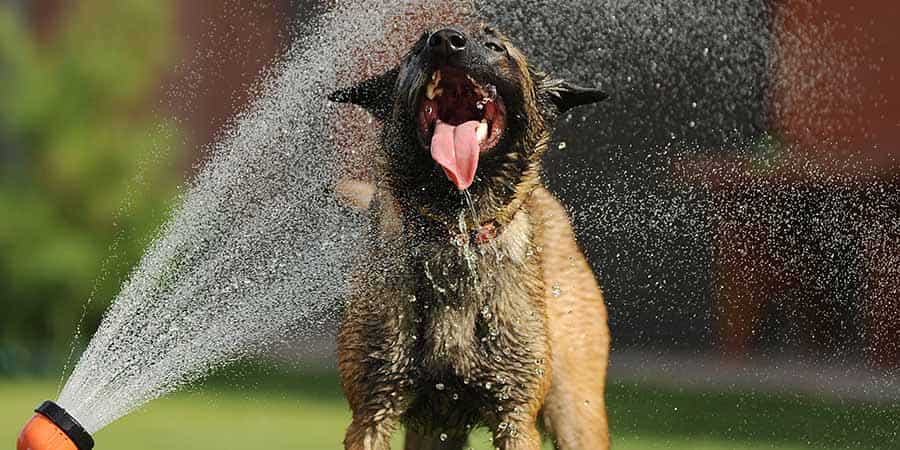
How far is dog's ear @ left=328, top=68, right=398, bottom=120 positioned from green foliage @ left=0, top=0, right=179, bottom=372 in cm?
723

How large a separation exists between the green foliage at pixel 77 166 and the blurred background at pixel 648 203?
0.06 feet

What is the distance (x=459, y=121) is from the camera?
4.37 meters

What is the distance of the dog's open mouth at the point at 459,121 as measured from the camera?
4.25 meters

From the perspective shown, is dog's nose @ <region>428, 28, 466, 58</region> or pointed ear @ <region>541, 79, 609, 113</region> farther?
pointed ear @ <region>541, 79, 609, 113</region>

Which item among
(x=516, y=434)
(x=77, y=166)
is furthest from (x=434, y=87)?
(x=77, y=166)

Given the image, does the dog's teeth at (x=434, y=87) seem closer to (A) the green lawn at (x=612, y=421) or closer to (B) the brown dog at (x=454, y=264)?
(B) the brown dog at (x=454, y=264)

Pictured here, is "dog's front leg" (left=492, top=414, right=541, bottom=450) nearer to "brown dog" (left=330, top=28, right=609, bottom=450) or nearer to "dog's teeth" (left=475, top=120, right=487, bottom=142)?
"brown dog" (left=330, top=28, right=609, bottom=450)

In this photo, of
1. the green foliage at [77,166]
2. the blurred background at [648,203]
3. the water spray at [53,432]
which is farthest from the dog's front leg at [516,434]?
the green foliage at [77,166]

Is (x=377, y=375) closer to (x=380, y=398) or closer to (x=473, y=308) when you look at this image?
(x=380, y=398)

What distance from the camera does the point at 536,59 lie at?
7.12 metres

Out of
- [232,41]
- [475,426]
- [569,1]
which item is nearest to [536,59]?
[569,1]

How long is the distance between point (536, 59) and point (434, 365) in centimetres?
304

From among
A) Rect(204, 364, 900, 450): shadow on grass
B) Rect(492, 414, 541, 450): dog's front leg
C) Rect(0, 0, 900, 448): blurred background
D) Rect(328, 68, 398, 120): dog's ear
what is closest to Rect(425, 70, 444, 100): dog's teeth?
Rect(328, 68, 398, 120): dog's ear

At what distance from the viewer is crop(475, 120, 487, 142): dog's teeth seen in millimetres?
4332
